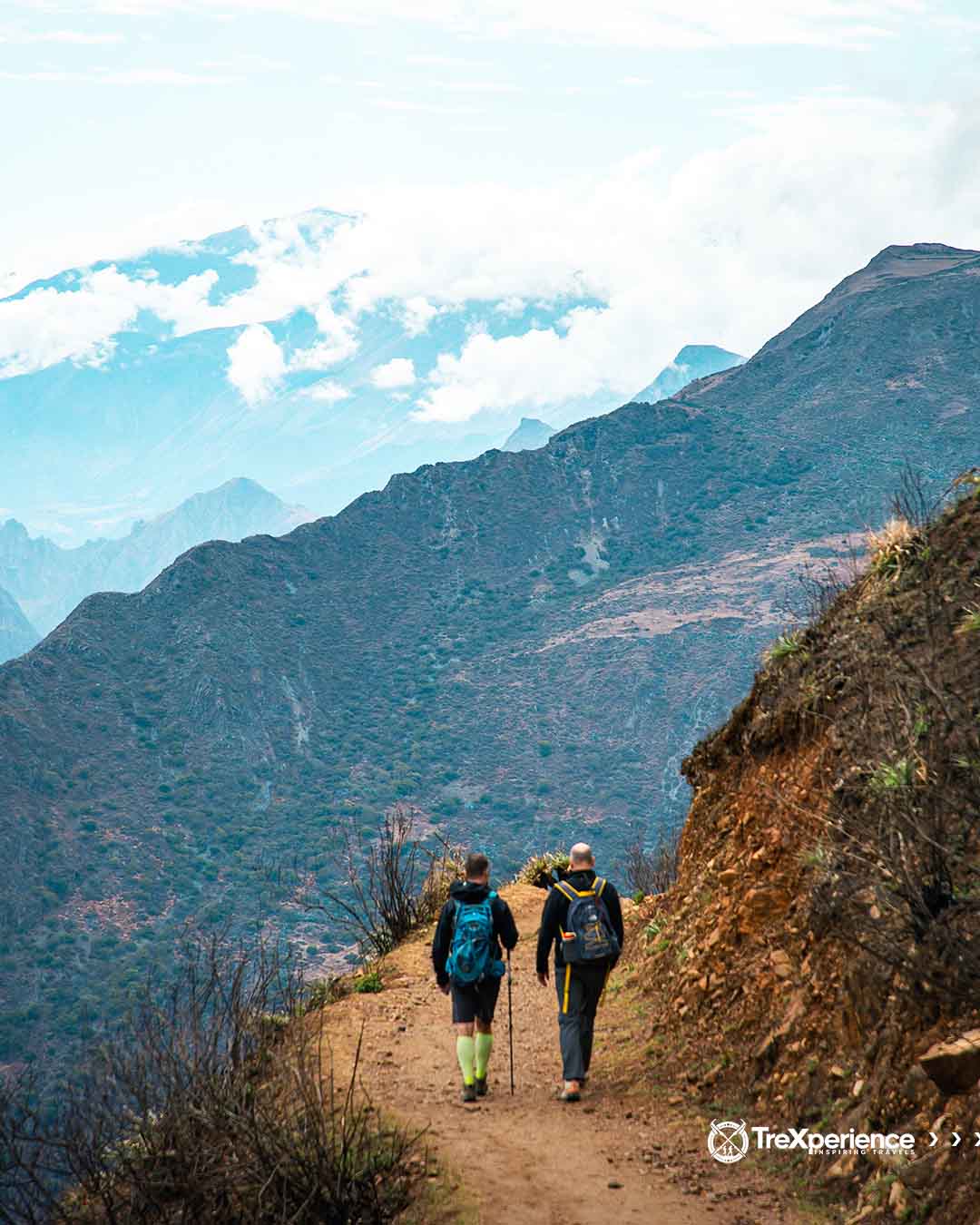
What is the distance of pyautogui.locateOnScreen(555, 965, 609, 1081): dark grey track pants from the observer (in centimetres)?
746

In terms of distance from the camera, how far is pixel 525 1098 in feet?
25.0

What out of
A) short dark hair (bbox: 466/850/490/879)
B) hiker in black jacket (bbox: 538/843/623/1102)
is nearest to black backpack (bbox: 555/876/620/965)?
hiker in black jacket (bbox: 538/843/623/1102)

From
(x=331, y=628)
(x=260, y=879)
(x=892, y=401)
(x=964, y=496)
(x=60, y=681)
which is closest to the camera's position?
(x=964, y=496)

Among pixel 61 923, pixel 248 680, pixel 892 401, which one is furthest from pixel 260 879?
pixel 892 401

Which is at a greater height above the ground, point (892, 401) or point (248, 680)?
→ point (892, 401)

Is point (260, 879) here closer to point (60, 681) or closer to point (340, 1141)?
point (60, 681)

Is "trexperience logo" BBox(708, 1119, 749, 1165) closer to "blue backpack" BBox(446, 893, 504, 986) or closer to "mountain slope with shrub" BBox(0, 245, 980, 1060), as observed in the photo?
"blue backpack" BBox(446, 893, 504, 986)

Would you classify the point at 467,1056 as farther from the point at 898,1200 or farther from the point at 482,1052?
the point at 898,1200

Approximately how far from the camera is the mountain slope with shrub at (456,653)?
7425cm

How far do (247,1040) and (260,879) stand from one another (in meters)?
69.4

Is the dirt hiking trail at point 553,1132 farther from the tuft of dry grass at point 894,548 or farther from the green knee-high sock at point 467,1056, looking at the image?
the tuft of dry grass at point 894,548

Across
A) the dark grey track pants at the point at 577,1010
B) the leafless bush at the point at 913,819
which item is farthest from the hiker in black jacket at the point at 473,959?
the leafless bush at the point at 913,819

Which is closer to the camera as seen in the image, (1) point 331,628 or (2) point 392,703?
(2) point 392,703

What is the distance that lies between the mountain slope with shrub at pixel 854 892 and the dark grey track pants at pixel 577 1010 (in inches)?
21.0
